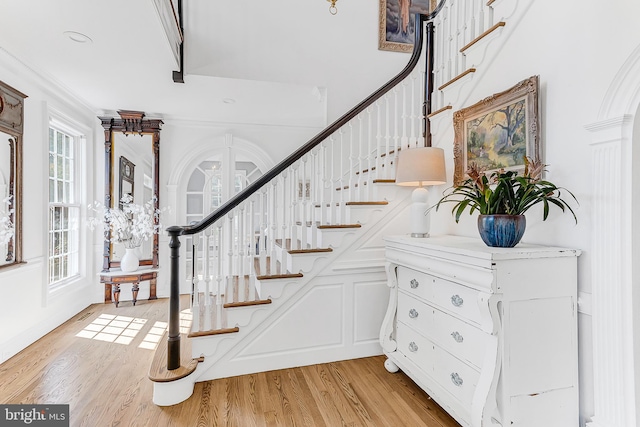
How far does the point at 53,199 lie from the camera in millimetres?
3494

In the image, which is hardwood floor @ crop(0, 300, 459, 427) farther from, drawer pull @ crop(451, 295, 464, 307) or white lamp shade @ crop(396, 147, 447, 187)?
white lamp shade @ crop(396, 147, 447, 187)

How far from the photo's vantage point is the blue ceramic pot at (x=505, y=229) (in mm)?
1520

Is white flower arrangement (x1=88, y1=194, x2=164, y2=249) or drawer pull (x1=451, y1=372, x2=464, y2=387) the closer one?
drawer pull (x1=451, y1=372, x2=464, y2=387)

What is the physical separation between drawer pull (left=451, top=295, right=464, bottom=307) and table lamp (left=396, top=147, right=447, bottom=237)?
21.8 inches

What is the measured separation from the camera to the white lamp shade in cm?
214

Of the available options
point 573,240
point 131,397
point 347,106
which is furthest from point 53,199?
point 573,240

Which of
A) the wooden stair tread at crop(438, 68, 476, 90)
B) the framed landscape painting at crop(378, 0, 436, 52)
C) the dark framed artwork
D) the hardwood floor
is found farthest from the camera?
the dark framed artwork

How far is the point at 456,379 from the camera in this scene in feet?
5.55

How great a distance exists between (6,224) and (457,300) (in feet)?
11.9

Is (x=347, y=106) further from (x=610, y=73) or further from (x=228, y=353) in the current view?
(x=228, y=353)

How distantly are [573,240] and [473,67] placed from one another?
1349 millimetres

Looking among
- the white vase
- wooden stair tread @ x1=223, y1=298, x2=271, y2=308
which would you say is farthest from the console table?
wooden stair tread @ x1=223, y1=298, x2=271, y2=308

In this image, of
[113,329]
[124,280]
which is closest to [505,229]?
[113,329]

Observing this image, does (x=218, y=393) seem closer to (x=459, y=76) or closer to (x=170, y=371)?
(x=170, y=371)
